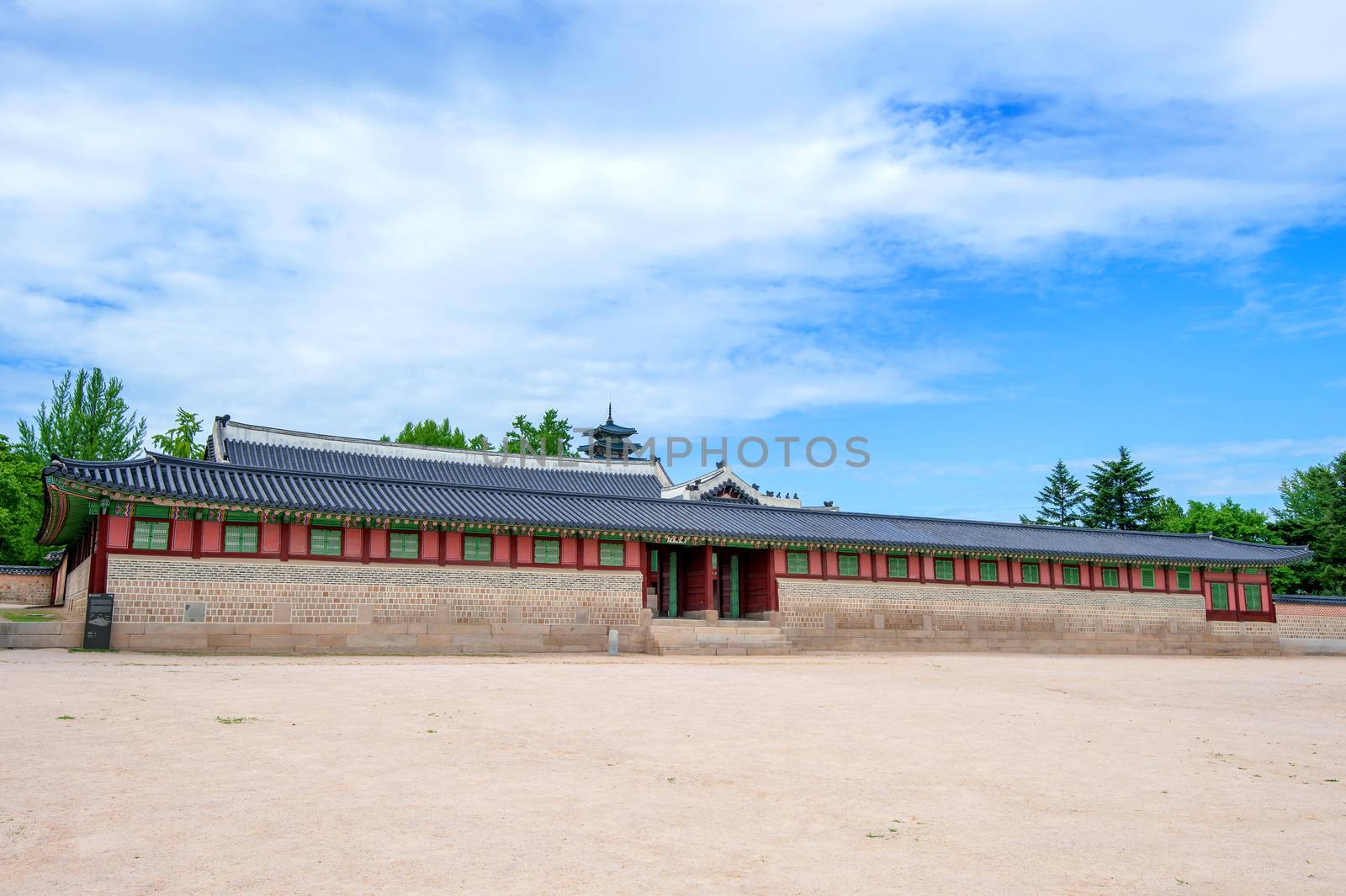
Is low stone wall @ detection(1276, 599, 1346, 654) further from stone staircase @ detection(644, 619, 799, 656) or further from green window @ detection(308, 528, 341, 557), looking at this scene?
green window @ detection(308, 528, 341, 557)

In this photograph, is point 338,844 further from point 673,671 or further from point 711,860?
point 673,671

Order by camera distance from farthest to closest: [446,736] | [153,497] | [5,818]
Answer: [153,497], [446,736], [5,818]

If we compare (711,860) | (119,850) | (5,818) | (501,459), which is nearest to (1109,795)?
(711,860)

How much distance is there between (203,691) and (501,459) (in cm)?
3019

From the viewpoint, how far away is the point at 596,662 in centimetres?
2494

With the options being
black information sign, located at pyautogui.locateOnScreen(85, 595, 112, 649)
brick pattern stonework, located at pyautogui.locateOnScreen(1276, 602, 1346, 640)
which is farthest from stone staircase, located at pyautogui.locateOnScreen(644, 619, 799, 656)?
brick pattern stonework, located at pyautogui.locateOnScreen(1276, 602, 1346, 640)

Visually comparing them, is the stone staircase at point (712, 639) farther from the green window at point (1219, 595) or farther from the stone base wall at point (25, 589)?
the stone base wall at point (25, 589)

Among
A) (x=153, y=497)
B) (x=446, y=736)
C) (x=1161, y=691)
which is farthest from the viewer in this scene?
(x=153, y=497)

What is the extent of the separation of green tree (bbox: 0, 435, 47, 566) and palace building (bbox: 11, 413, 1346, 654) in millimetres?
7026

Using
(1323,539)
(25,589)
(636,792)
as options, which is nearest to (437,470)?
(25,589)

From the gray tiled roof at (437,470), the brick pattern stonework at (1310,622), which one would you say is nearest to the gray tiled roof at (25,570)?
the gray tiled roof at (437,470)

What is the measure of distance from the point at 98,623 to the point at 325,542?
5.80 m

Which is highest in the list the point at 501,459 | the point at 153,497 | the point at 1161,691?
the point at 501,459

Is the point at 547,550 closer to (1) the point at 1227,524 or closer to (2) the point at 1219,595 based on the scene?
(2) the point at 1219,595
